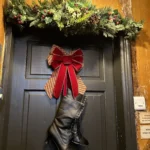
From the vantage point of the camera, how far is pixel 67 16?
1166 mm

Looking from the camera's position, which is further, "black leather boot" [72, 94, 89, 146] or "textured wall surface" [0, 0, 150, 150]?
"textured wall surface" [0, 0, 150, 150]

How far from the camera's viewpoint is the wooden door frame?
46.8 inches

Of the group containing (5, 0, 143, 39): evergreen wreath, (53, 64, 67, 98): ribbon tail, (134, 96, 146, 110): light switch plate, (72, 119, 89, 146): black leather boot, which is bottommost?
(72, 119, 89, 146): black leather boot

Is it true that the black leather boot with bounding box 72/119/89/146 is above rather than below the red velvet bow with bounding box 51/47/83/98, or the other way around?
below

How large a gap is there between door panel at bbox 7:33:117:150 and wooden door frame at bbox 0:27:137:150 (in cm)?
5

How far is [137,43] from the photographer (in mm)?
1432

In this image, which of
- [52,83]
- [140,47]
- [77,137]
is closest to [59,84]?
[52,83]

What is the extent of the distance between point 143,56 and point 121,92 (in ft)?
1.11

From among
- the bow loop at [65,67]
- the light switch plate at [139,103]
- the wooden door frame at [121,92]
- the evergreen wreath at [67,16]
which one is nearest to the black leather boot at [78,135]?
the bow loop at [65,67]

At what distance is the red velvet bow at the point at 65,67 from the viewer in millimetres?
1313

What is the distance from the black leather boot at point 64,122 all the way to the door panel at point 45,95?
0.10 m

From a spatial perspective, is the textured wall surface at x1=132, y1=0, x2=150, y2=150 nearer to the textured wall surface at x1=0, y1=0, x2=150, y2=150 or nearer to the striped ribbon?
the textured wall surface at x1=0, y1=0, x2=150, y2=150

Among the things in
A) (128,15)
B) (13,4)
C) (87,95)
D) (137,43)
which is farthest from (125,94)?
(13,4)

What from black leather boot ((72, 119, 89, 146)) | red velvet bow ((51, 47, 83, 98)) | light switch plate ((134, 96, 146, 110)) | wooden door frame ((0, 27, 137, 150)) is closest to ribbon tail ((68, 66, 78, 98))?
Answer: red velvet bow ((51, 47, 83, 98))
